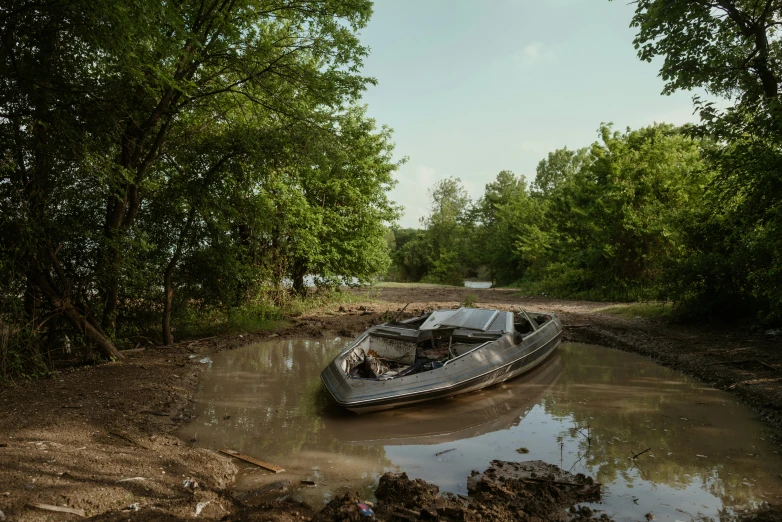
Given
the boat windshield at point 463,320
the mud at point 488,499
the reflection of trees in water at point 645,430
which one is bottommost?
the reflection of trees in water at point 645,430

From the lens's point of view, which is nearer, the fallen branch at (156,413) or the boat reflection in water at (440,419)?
the boat reflection in water at (440,419)

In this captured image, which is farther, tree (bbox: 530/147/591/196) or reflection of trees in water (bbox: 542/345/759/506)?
tree (bbox: 530/147/591/196)

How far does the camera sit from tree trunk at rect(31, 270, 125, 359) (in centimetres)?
748

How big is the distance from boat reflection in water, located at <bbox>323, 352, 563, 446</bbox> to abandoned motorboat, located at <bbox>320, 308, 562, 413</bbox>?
202 millimetres

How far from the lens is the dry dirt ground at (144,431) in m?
3.52

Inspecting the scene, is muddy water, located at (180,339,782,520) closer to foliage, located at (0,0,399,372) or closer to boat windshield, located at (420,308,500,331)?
boat windshield, located at (420,308,500,331)

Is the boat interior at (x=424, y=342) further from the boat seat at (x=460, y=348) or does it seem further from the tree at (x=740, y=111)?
the tree at (x=740, y=111)

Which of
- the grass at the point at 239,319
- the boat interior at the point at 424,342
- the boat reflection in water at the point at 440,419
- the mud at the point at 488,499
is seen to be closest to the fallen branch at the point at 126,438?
the boat reflection in water at the point at 440,419

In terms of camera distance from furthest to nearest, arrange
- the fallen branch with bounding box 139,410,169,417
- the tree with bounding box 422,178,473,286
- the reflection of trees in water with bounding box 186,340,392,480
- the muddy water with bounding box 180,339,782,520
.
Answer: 1. the tree with bounding box 422,178,473,286
2. the fallen branch with bounding box 139,410,169,417
3. the reflection of trees in water with bounding box 186,340,392,480
4. the muddy water with bounding box 180,339,782,520

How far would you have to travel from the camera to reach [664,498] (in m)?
4.28

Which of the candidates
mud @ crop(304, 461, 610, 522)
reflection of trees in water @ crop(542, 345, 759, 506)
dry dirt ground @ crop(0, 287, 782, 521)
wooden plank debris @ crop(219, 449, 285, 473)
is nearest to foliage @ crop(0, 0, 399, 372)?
dry dirt ground @ crop(0, 287, 782, 521)

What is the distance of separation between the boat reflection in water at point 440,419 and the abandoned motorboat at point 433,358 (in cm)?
20

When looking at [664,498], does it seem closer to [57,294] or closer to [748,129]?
[748,129]

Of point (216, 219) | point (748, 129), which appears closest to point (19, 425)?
point (216, 219)
